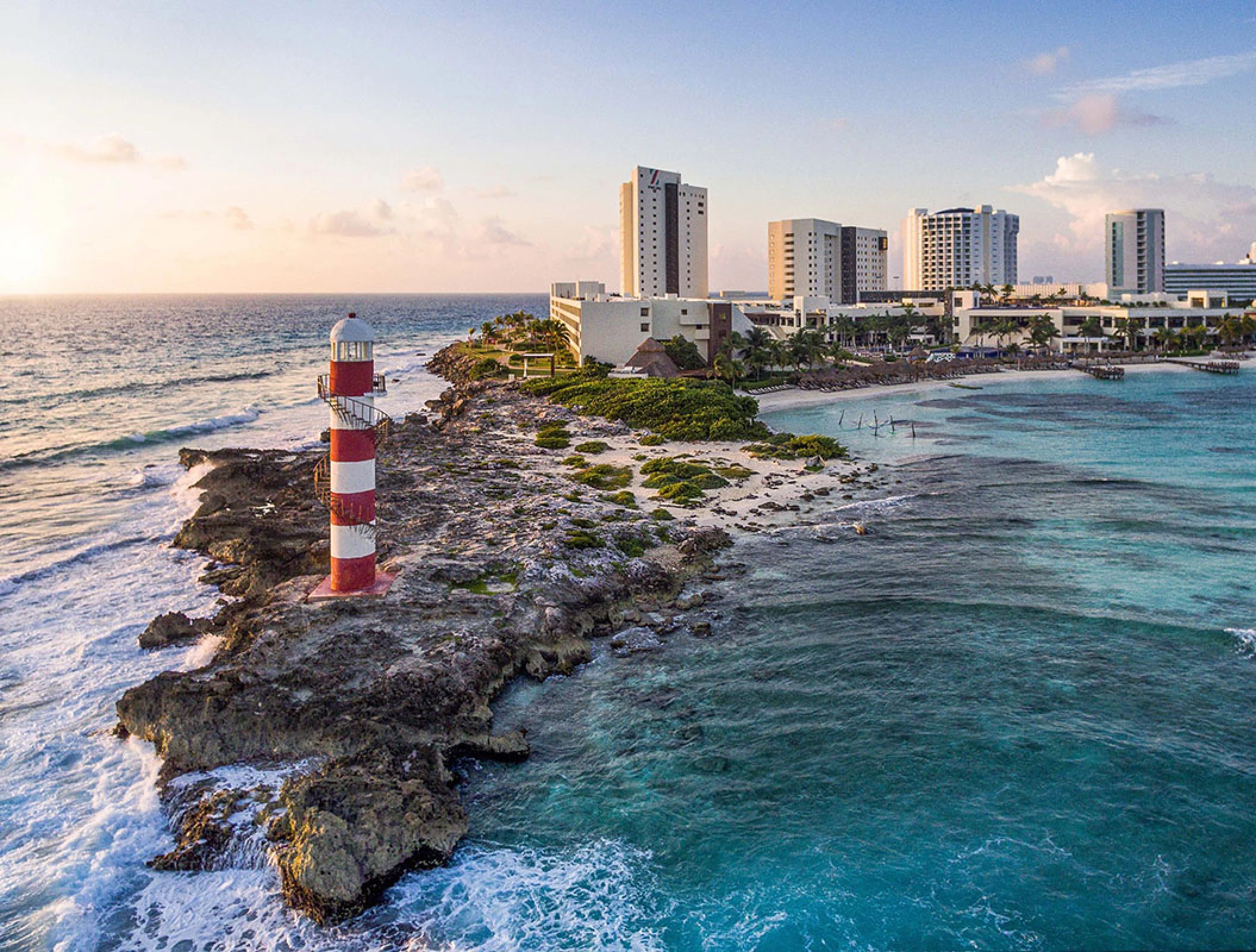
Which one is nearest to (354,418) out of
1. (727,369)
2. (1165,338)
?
(727,369)

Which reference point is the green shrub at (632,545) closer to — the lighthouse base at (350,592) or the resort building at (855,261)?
the lighthouse base at (350,592)

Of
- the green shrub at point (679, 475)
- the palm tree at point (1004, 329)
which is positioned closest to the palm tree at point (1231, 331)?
the palm tree at point (1004, 329)

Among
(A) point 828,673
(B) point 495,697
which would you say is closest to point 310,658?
(B) point 495,697

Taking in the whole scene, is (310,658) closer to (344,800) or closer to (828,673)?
(344,800)

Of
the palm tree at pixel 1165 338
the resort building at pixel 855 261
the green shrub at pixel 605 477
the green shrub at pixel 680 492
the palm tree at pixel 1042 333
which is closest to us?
the green shrub at pixel 680 492

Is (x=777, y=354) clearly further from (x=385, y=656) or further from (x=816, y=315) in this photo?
(x=385, y=656)

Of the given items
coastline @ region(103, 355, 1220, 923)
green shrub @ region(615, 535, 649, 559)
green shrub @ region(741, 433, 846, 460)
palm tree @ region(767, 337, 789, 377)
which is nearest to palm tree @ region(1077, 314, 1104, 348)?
palm tree @ region(767, 337, 789, 377)

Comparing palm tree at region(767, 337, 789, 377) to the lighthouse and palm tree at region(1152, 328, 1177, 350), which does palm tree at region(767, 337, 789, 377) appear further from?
the lighthouse
